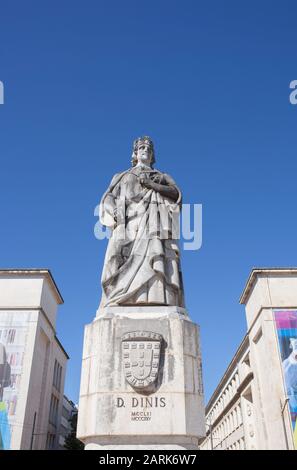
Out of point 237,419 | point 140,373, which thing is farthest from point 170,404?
point 237,419

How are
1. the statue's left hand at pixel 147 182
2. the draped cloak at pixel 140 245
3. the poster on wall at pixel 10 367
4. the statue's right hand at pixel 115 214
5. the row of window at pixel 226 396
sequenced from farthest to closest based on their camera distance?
1. the row of window at pixel 226 396
2. the poster on wall at pixel 10 367
3. the statue's left hand at pixel 147 182
4. the statue's right hand at pixel 115 214
5. the draped cloak at pixel 140 245

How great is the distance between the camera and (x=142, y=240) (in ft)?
26.7

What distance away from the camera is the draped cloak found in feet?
24.7

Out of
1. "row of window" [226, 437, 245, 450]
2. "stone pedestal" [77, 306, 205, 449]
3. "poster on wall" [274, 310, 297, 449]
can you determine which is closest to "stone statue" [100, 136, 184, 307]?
"stone pedestal" [77, 306, 205, 449]

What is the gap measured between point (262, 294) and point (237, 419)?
Answer: 2975 cm

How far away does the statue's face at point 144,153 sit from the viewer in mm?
9945

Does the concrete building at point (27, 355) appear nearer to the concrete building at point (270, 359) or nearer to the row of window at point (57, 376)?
the row of window at point (57, 376)

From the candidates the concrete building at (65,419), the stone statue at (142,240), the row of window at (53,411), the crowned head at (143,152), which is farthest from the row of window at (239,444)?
the stone statue at (142,240)

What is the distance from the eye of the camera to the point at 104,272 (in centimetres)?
793

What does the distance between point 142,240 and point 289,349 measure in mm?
34749

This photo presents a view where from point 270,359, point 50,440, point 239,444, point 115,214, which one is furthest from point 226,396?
point 115,214

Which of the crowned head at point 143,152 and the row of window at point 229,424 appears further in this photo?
the row of window at point 229,424

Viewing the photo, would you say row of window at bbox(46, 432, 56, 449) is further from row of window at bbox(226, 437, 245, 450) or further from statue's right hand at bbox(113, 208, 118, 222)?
statue's right hand at bbox(113, 208, 118, 222)

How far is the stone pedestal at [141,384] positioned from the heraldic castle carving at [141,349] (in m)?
0.01
